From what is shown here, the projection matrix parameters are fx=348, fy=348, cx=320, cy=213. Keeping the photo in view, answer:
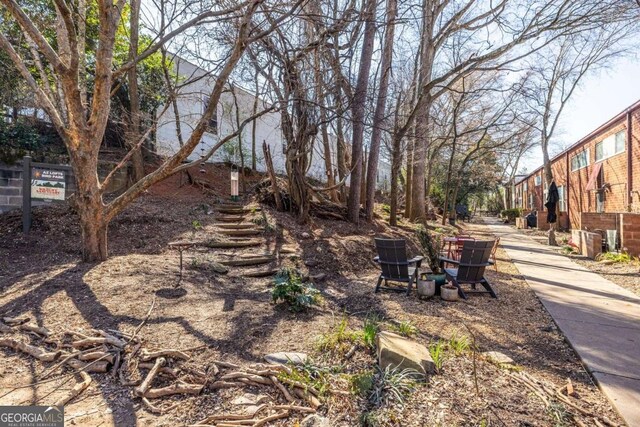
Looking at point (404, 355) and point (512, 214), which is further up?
point (512, 214)

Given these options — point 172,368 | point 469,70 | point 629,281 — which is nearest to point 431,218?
point 469,70

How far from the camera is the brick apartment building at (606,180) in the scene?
978cm

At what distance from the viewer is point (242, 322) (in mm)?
3607

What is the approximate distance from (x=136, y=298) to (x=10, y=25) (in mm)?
8467

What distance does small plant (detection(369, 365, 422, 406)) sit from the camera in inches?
87.4

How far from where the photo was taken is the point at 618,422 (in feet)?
7.07

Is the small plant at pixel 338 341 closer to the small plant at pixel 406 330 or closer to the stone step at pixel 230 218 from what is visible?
the small plant at pixel 406 330

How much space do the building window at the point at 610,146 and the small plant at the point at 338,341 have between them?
1464cm

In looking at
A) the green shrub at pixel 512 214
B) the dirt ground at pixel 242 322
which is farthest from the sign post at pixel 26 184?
the green shrub at pixel 512 214

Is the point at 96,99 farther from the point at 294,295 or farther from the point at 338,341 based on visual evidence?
the point at 338,341

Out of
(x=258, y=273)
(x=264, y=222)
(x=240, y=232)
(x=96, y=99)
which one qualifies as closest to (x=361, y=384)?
(x=258, y=273)

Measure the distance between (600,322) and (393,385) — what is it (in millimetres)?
3314

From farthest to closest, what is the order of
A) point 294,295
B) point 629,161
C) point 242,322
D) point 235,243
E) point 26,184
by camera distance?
1. point 629,161
2. point 235,243
3. point 26,184
4. point 294,295
5. point 242,322

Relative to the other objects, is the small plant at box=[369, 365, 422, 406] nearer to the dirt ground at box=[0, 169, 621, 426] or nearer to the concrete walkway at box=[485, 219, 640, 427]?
the dirt ground at box=[0, 169, 621, 426]
